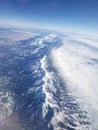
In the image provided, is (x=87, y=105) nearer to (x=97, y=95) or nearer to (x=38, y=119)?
(x=97, y=95)

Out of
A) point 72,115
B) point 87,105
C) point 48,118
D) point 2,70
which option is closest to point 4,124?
point 48,118

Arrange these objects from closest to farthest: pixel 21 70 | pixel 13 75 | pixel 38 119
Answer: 1. pixel 38 119
2. pixel 13 75
3. pixel 21 70

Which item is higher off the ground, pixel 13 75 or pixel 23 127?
pixel 23 127

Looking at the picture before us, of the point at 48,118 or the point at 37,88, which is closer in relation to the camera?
the point at 48,118

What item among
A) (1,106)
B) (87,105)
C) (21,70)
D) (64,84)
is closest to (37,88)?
(64,84)

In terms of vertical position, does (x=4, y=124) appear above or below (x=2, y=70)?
above

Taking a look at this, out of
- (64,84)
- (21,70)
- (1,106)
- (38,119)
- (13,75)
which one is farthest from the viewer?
(21,70)

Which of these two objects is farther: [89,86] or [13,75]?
[13,75]

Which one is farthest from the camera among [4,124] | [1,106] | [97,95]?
[97,95]

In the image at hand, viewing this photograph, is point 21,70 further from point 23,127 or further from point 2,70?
point 23,127
